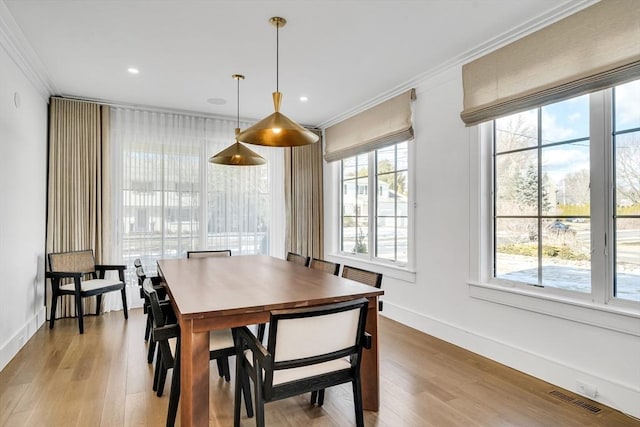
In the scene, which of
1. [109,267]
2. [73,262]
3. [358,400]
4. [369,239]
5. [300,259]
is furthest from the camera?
[369,239]

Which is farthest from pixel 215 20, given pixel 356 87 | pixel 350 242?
pixel 350 242

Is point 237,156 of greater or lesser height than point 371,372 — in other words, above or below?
above

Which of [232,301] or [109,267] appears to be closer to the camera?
[232,301]

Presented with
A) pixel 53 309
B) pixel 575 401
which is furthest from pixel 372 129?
pixel 53 309

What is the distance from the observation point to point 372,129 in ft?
14.9

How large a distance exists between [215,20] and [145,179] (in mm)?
2864

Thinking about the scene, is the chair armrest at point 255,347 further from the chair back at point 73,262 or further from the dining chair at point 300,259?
the chair back at point 73,262

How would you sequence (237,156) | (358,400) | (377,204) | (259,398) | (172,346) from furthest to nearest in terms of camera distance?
(377,204) → (237,156) → (172,346) → (358,400) → (259,398)

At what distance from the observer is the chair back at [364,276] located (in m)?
2.47

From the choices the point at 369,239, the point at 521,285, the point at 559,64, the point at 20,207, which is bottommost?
the point at 521,285

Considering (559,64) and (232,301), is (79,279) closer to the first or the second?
(232,301)

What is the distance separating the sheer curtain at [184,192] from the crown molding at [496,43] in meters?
2.23

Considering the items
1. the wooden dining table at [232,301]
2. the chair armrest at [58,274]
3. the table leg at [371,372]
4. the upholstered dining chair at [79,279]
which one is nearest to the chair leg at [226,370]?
the wooden dining table at [232,301]

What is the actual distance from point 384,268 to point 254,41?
114 inches
